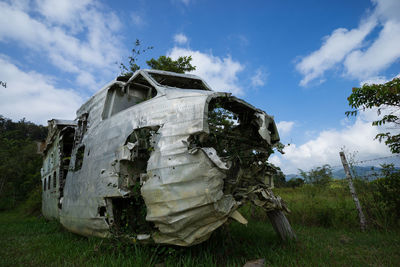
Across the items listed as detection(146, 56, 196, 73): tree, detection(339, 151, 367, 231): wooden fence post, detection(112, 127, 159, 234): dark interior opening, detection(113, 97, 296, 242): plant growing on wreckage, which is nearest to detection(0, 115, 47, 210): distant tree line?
detection(146, 56, 196, 73): tree

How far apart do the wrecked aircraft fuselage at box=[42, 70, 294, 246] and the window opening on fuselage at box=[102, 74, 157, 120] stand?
0.8 inches

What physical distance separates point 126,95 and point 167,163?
2.87 meters

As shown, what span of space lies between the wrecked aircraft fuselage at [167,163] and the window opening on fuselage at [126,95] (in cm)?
2

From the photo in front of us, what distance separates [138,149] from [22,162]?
3101 centimetres

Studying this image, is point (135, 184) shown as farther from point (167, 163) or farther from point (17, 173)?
point (17, 173)

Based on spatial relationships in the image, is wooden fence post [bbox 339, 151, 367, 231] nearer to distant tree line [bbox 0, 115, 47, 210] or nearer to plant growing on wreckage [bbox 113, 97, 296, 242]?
plant growing on wreckage [bbox 113, 97, 296, 242]

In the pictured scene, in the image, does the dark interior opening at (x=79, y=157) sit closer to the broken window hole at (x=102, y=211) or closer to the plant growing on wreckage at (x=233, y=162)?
the broken window hole at (x=102, y=211)

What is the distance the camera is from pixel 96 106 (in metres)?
5.37

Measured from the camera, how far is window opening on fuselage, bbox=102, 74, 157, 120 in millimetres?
5043

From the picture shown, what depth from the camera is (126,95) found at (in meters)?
5.29

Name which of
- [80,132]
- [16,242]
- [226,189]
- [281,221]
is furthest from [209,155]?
[16,242]

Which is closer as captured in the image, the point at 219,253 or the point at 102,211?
the point at 219,253

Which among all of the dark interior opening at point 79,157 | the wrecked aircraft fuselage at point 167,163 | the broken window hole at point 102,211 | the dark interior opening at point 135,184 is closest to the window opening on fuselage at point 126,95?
the wrecked aircraft fuselage at point 167,163

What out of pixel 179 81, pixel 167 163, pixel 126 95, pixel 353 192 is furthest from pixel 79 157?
pixel 353 192
